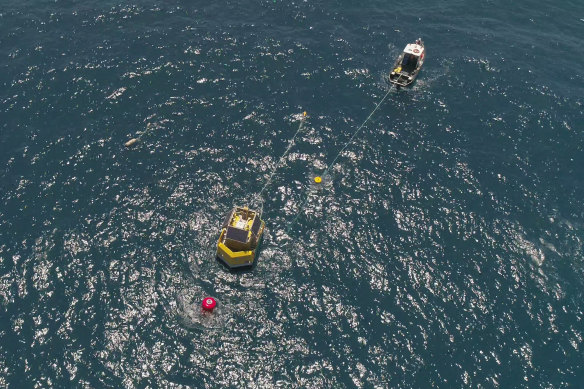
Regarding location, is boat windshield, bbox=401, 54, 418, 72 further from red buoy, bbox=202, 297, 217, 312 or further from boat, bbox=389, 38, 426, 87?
red buoy, bbox=202, 297, 217, 312

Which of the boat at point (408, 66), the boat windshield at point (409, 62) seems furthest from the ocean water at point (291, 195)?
the boat windshield at point (409, 62)

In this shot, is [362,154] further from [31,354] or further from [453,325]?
[31,354]

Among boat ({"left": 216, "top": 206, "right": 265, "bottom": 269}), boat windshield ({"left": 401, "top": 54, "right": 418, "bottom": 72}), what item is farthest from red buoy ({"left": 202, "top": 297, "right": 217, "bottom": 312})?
boat windshield ({"left": 401, "top": 54, "right": 418, "bottom": 72})

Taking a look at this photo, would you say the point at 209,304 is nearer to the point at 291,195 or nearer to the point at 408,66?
the point at 291,195

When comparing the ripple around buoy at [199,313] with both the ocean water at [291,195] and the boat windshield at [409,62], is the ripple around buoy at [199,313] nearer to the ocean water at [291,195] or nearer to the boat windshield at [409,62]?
the ocean water at [291,195]

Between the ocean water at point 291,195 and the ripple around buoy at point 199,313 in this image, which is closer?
the ocean water at point 291,195
